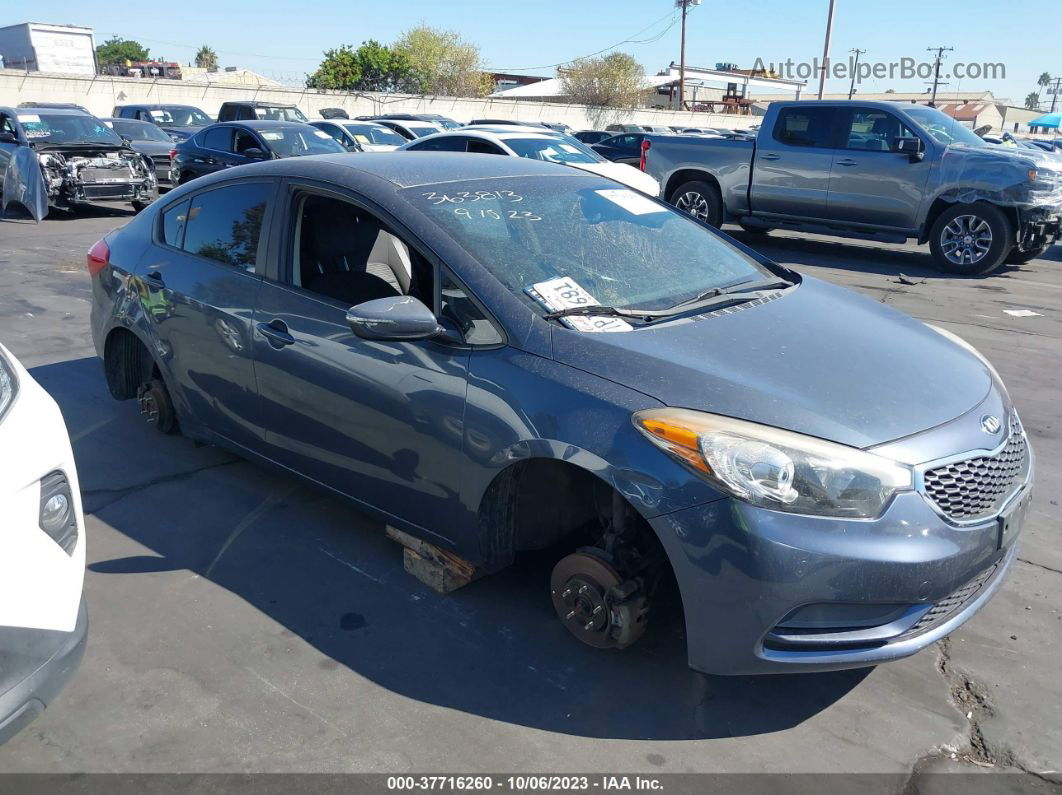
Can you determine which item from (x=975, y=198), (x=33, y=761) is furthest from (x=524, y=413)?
(x=975, y=198)

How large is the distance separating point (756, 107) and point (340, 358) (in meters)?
67.2

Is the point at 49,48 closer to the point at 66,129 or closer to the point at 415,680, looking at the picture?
the point at 66,129

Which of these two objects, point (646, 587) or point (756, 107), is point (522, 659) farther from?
point (756, 107)

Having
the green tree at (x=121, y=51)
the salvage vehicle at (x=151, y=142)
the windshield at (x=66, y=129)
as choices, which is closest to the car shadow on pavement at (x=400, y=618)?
the windshield at (x=66, y=129)

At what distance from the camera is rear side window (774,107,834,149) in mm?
11484

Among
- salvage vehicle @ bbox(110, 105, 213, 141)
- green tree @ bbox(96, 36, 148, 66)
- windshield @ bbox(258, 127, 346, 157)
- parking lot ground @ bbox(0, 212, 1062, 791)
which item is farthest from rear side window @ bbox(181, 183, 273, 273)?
green tree @ bbox(96, 36, 148, 66)

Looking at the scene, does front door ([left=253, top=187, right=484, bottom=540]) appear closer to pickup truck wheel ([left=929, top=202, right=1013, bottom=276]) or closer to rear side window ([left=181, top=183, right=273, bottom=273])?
rear side window ([left=181, top=183, right=273, bottom=273])

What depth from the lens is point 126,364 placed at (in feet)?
16.2

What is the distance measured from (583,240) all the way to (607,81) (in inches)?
2568

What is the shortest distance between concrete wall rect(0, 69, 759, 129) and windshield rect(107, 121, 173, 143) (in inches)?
623

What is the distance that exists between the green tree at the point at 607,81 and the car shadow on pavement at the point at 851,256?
51.7 m

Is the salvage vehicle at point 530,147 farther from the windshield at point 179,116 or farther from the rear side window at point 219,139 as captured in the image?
the windshield at point 179,116

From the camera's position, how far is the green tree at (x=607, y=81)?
63.5m

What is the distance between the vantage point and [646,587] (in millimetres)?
2969
